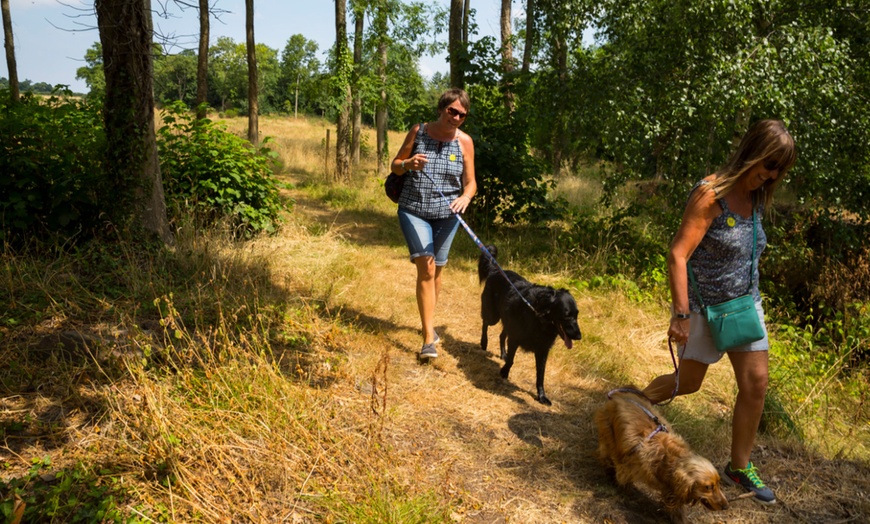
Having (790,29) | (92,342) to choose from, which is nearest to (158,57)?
(92,342)

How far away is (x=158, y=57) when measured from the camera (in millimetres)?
5645

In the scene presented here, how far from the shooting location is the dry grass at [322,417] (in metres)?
2.78

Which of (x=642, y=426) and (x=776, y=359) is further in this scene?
(x=776, y=359)

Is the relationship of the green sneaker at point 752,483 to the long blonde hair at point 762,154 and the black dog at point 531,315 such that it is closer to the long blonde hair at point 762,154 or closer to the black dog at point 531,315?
the black dog at point 531,315

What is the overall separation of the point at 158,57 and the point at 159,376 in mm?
3687

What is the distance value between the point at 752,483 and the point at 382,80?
12.5 meters

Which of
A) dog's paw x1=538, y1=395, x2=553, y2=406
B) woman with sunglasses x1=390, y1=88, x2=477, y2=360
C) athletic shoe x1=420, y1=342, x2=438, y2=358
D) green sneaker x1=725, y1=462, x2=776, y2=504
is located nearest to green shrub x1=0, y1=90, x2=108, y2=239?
woman with sunglasses x1=390, y1=88, x2=477, y2=360

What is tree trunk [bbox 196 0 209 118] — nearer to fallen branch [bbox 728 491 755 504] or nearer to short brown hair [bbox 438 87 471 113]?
short brown hair [bbox 438 87 471 113]

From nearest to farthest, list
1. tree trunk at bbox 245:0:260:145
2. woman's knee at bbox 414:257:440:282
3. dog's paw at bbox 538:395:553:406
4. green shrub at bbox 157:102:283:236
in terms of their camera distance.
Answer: dog's paw at bbox 538:395:553:406, woman's knee at bbox 414:257:440:282, green shrub at bbox 157:102:283:236, tree trunk at bbox 245:0:260:145

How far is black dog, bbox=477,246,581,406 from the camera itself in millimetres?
3839

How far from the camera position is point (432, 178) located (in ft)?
13.9

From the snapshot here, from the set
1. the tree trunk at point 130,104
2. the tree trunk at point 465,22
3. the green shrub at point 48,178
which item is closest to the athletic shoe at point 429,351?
the tree trunk at point 130,104

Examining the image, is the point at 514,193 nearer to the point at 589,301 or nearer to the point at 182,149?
the point at 589,301

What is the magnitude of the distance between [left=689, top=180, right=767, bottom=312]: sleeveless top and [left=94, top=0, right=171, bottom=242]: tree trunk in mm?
5101
